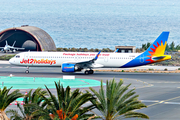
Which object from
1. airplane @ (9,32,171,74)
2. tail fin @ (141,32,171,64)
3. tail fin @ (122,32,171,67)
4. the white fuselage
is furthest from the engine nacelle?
tail fin @ (141,32,171,64)

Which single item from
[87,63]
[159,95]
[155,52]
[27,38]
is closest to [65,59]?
[87,63]

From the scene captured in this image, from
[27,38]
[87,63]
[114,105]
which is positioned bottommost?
[114,105]

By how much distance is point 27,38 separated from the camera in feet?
378

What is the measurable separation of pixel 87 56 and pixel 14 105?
91.1ft

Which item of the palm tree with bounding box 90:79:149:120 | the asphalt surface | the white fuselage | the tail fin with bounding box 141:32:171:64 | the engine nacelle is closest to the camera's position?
the palm tree with bounding box 90:79:149:120

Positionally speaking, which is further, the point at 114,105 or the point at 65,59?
the point at 65,59

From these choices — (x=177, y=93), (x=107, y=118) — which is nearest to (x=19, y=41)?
(x=177, y=93)

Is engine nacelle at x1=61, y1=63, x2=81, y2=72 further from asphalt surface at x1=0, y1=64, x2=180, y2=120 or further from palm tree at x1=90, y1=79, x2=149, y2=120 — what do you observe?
palm tree at x1=90, y1=79, x2=149, y2=120

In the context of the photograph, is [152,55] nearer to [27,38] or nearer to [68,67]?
[68,67]

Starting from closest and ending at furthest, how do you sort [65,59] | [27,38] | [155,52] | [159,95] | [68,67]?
[159,95] < [68,67] < [65,59] < [155,52] < [27,38]

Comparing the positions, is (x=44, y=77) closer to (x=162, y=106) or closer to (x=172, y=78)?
(x=172, y=78)

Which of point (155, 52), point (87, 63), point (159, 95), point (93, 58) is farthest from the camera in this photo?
point (155, 52)

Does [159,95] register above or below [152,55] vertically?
below

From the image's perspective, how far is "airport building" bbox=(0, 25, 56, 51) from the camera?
97.1 m
